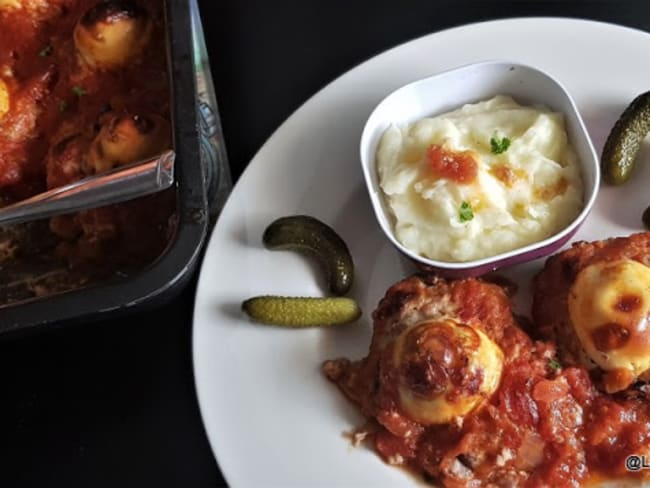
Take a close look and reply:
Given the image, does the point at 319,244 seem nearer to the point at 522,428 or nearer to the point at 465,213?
the point at 465,213

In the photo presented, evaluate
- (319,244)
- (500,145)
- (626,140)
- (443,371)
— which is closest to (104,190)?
(319,244)

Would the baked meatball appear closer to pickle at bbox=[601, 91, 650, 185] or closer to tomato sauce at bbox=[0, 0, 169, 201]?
pickle at bbox=[601, 91, 650, 185]

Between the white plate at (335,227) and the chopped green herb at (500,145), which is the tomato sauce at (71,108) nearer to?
the white plate at (335,227)

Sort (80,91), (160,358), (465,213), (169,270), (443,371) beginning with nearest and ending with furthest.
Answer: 1. (169,270)
2. (443,371)
3. (465,213)
4. (80,91)
5. (160,358)

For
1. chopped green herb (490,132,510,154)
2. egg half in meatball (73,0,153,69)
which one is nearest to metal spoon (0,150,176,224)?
egg half in meatball (73,0,153,69)

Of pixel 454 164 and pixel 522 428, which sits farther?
pixel 454 164

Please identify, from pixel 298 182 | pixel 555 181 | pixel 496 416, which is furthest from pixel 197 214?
pixel 555 181

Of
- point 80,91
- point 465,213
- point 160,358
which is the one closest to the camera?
point 465,213

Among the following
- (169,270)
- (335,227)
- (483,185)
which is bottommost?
(335,227)
